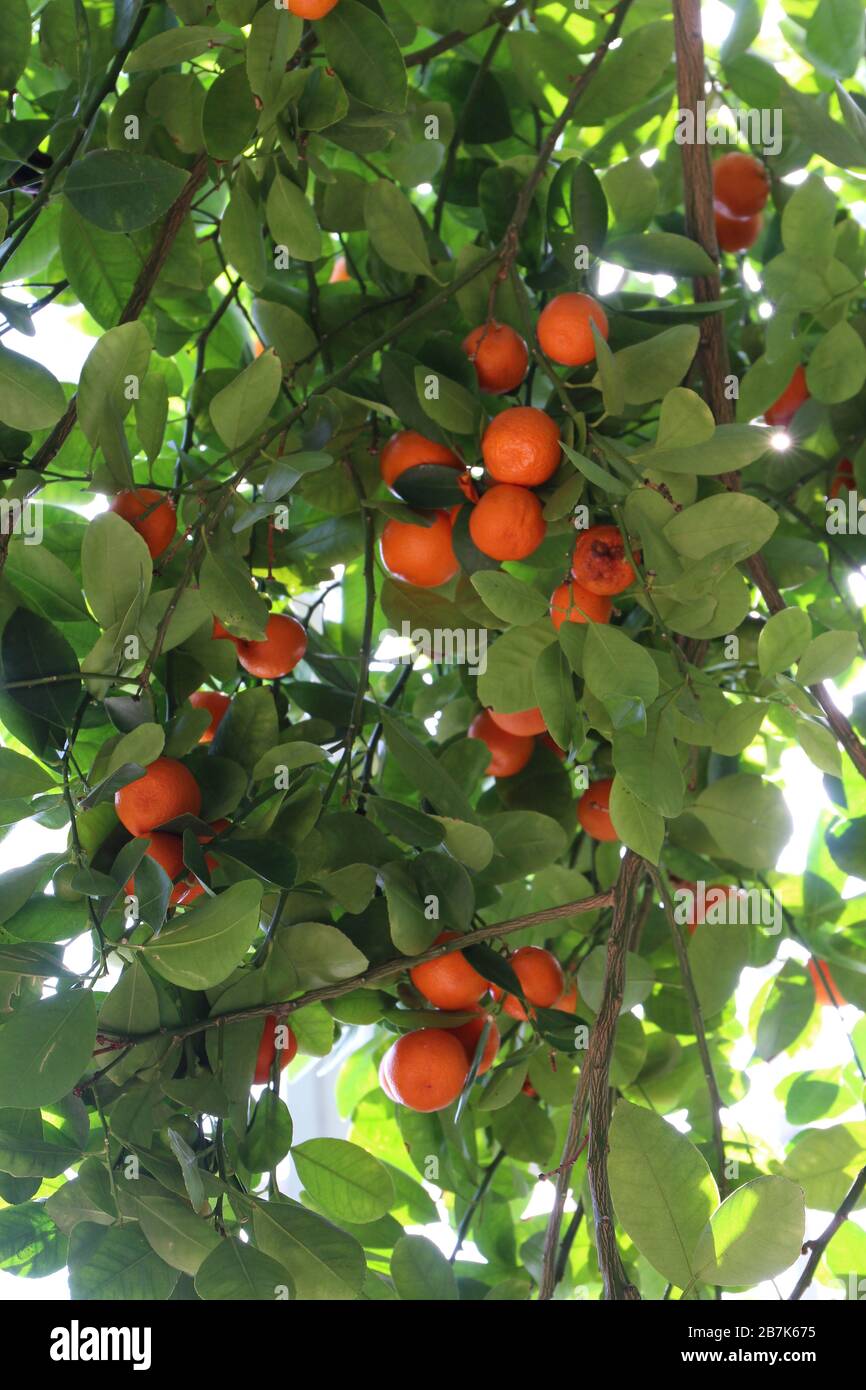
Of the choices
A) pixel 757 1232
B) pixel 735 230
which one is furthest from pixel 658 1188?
pixel 735 230

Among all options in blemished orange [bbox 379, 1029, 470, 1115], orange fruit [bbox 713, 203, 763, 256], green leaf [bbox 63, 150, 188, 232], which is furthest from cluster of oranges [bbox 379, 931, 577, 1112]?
orange fruit [bbox 713, 203, 763, 256]

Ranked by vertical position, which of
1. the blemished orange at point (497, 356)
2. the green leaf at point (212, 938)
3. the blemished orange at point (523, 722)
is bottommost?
the green leaf at point (212, 938)

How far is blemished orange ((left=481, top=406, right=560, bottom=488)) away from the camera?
49cm

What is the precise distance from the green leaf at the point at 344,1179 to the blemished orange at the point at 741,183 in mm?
573

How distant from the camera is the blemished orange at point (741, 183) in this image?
74 centimetres

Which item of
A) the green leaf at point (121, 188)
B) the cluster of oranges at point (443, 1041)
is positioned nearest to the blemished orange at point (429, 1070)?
the cluster of oranges at point (443, 1041)

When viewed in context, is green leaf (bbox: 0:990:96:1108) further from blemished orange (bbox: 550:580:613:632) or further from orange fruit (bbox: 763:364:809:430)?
orange fruit (bbox: 763:364:809:430)

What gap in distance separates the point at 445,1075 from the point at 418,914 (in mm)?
84

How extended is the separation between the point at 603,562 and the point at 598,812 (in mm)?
160

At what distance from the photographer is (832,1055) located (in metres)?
0.76

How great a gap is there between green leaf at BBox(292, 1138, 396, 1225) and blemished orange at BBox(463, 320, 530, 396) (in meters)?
0.33

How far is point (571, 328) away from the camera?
0.50m

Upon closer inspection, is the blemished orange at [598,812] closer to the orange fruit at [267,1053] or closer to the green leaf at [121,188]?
the orange fruit at [267,1053]
